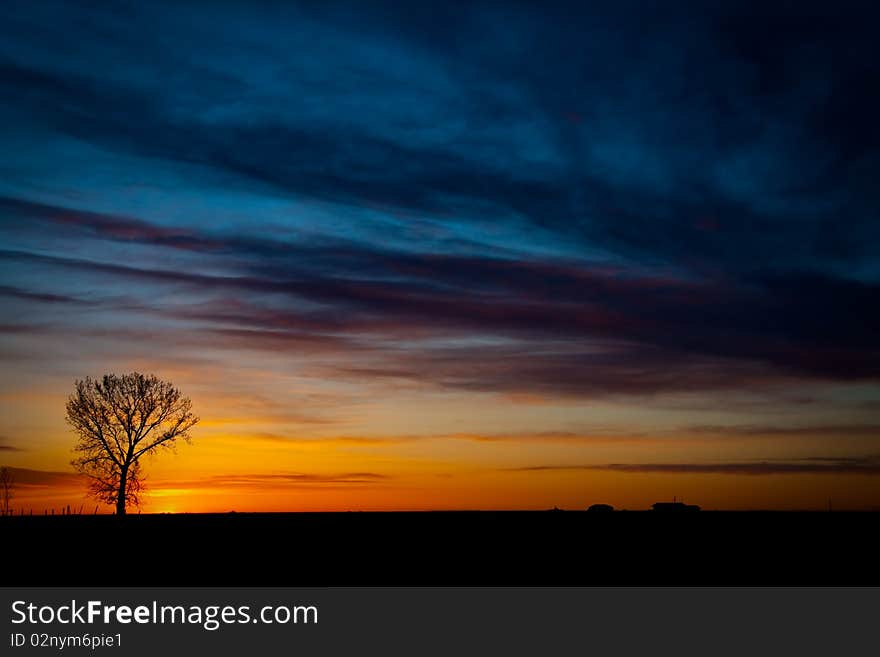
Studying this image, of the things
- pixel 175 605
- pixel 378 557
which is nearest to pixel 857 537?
pixel 378 557

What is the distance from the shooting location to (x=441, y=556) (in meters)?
54.8

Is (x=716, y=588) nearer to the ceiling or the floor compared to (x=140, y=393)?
nearer to the floor

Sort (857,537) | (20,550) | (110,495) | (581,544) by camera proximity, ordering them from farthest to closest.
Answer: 1. (110,495)
2. (857,537)
3. (581,544)
4. (20,550)

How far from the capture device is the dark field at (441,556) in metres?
45.6

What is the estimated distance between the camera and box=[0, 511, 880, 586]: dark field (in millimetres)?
45625

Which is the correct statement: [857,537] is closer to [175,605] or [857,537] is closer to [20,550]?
[175,605]

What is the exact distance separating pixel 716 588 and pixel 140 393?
7827cm

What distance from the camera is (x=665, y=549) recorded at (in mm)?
60344

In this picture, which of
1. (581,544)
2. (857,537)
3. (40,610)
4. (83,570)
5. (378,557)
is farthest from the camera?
(857,537)

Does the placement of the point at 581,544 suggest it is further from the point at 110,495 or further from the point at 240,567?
the point at 110,495

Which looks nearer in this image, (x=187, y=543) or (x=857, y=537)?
(x=187, y=543)

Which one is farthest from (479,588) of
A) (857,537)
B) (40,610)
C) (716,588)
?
(857,537)

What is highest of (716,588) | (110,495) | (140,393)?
(140,393)

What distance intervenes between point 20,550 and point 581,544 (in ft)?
123
